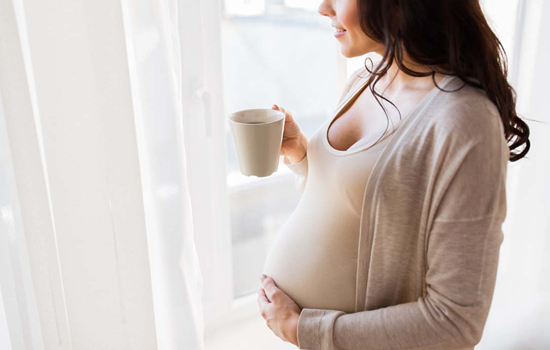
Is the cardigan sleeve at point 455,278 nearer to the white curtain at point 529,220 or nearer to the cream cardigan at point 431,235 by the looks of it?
the cream cardigan at point 431,235

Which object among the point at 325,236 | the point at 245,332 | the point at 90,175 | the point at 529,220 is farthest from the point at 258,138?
the point at 529,220

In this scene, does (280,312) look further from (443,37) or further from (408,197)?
(443,37)

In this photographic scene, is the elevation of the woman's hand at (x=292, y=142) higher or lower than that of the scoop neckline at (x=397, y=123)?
lower

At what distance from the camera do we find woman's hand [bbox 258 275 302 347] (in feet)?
2.97

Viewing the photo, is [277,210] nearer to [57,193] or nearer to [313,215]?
[313,215]

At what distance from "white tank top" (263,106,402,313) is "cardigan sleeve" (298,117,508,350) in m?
0.08

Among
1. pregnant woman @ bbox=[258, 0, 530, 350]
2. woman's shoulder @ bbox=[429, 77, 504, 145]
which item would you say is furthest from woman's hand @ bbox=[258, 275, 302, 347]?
woman's shoulder @ bbox=[429, 77, 504, 145]

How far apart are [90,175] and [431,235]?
2.01 feet

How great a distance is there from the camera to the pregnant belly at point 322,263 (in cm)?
91

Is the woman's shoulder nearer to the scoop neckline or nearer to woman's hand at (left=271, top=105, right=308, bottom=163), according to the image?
the scoop neckline

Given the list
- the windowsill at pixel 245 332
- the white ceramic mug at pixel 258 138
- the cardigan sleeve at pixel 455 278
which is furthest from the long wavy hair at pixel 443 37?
→ the windowsill at pixel 245 332

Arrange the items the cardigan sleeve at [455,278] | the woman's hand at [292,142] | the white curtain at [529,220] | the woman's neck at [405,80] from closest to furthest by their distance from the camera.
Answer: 1. the cardigan sleeve at [455,278]
2. the woman's neck at [405,80]
3. the woman's hand at [292,142]
4. the white curtain at [529,220]

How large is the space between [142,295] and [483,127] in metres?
0.72

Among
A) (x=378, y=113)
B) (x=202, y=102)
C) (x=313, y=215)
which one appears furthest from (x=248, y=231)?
(x=378, y=113)
